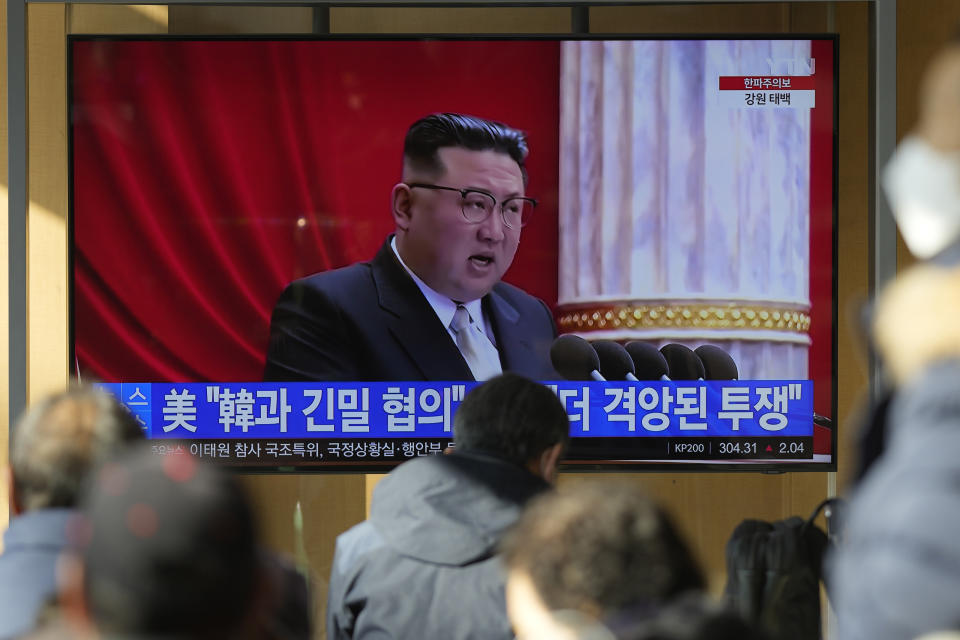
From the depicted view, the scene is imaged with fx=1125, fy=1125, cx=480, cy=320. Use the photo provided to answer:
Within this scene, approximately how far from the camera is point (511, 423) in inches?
93.7

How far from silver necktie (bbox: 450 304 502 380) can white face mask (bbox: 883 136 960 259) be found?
7.94ft

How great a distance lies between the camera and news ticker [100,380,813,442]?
154 inches

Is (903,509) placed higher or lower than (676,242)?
lower

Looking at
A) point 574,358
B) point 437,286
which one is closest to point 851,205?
point 574,358

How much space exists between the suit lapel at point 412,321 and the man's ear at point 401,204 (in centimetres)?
8

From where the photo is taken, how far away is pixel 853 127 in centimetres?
423

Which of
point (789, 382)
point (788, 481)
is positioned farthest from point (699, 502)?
point (789, 382)

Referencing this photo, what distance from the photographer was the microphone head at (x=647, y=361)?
391cm

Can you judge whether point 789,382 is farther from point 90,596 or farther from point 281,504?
point 90,596

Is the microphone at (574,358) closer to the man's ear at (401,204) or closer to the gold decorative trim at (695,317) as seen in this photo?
the gold decorative trim at (695,317)

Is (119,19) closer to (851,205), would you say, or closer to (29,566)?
(851,205)

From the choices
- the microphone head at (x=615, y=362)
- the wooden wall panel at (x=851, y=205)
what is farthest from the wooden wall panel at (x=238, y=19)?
the wooden wall panel at (x=851, y=205)

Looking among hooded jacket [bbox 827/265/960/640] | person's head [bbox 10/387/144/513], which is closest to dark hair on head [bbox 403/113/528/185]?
person's head [bbox 10/387/144/513]

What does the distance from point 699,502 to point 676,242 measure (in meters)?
1.12
